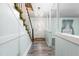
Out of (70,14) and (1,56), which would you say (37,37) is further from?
(70,14)

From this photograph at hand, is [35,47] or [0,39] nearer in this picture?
[0,39]

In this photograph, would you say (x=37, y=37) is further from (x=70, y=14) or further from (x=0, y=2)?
(x=70, y=14)

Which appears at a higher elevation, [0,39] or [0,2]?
[0,2]

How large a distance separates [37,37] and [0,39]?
5.24 ft

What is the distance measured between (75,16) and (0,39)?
24.8 feet

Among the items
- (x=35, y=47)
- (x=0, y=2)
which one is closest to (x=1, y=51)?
(x=0, y=2)

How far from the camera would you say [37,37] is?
2.99m

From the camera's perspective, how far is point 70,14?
873cm

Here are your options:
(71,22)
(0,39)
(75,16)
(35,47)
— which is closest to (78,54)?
(0,39)

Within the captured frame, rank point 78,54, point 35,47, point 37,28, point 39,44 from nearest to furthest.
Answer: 1. point 78,54
2. point 37,28
3. point 39,44
4. point 35,47

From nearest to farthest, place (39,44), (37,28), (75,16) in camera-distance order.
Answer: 1. (37,28)
2. (39,44)
3. (75,16)

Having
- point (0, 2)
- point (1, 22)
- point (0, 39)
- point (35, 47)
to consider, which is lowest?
point (35, 47)

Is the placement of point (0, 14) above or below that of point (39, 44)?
above

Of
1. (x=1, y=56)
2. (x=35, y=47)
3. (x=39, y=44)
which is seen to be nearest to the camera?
(x=1, y=56)
